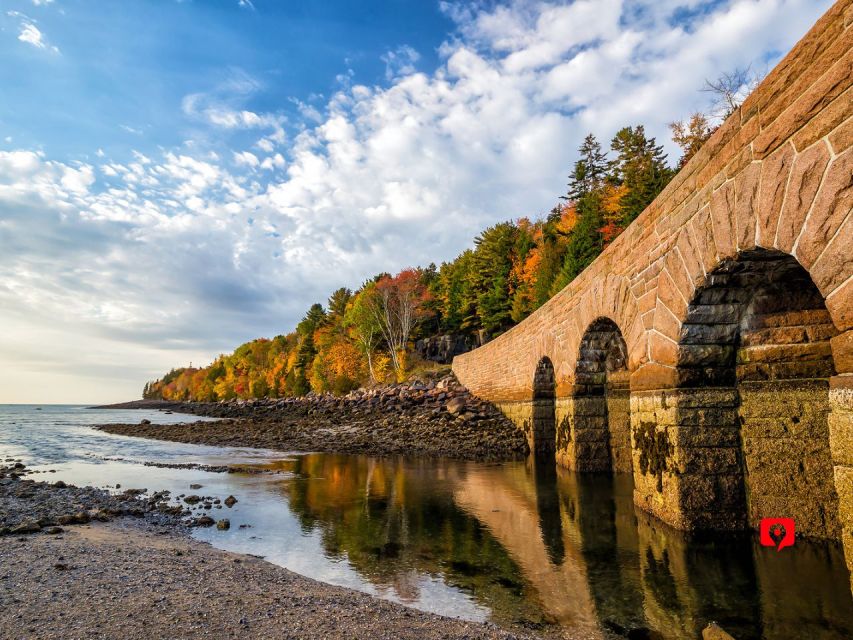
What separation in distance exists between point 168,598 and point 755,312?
20.9 ft

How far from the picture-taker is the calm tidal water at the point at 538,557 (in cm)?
381

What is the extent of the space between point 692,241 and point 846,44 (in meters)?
2.39

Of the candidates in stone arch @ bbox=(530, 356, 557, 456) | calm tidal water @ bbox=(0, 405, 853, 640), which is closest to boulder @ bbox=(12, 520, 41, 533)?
calm tidal water @ bbox=(0, 405, 853, 640)

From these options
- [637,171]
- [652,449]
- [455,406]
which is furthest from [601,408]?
[637,171]

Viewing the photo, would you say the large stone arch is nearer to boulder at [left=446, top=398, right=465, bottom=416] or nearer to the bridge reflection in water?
the bridge reflection in water

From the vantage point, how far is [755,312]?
5312 mm

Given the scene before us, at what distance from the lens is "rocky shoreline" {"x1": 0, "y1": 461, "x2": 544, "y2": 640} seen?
3.19 metres

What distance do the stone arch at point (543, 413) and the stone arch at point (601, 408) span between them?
355cm

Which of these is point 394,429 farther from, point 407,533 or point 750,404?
point 750,404

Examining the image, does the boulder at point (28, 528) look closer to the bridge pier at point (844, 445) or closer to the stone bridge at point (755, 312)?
the stone bridge at point (755, 312)

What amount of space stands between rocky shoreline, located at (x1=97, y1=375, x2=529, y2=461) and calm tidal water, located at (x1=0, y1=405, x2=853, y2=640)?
18.7ft

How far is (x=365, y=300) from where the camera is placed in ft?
138

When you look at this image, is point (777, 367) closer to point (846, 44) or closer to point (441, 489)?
point (846, 44)

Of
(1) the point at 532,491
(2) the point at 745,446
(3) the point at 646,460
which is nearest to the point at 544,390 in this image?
(1) the point at 532,491
